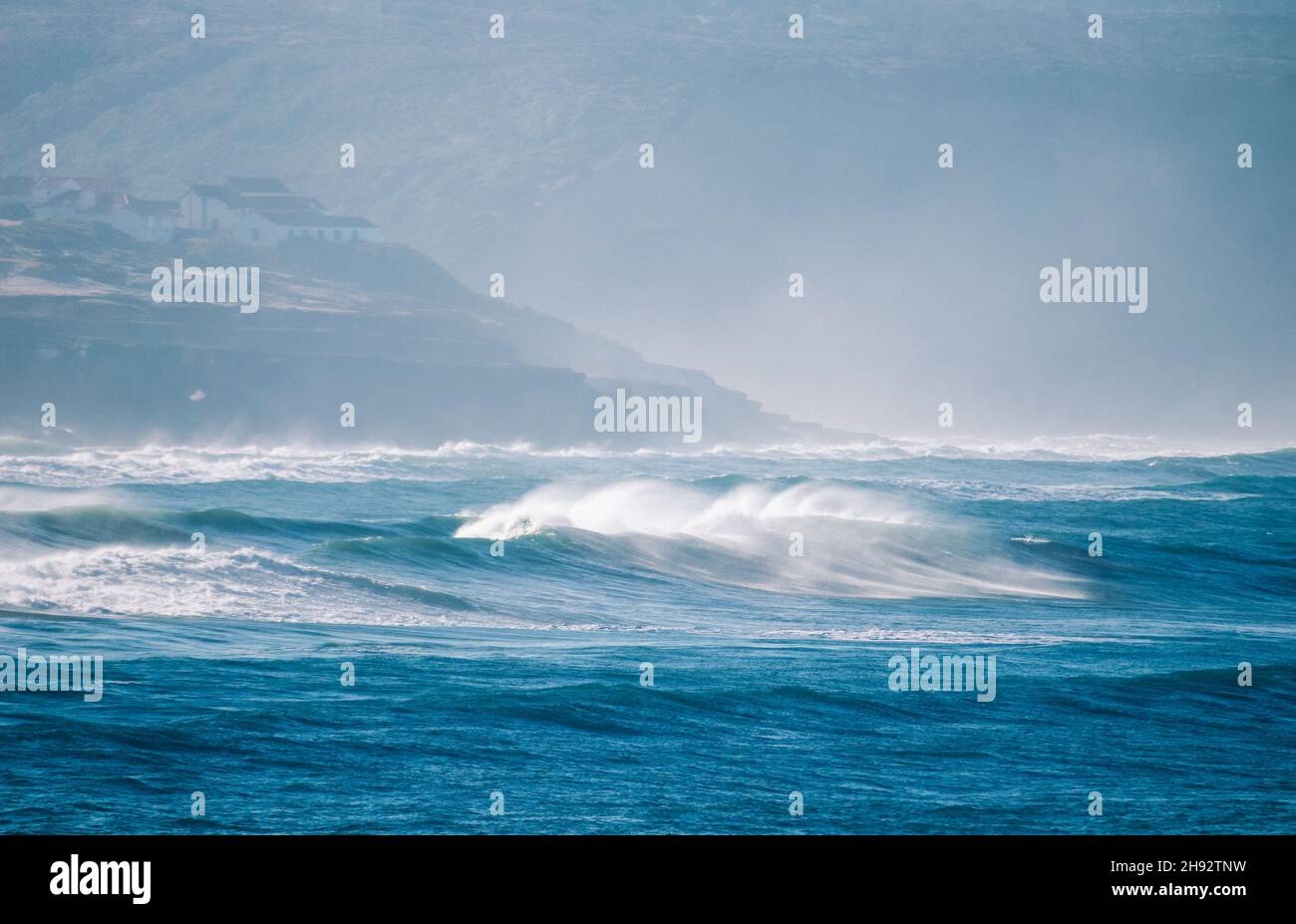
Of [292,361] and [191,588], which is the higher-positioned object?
[292,361]

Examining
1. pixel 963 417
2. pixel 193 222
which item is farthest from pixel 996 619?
pixel 963 417

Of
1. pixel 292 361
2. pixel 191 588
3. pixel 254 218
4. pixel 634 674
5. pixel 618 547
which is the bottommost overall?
pixel 634 674

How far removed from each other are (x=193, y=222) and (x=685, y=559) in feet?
260

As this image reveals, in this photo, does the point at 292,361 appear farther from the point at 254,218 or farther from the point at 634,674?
the point at 634,674

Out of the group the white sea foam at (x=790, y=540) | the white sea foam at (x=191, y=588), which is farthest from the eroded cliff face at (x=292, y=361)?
the white sea foam at (x=191, y=588)

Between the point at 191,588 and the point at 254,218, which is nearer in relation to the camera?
the point at 191,588

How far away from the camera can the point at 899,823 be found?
11180 mm

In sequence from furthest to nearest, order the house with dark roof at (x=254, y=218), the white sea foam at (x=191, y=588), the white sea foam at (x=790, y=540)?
1. the house with dark roof at (x=254, y=218)
2. the white sea foam at (x=790, y=540)
3. the white sea foam at (x=191, y=588)

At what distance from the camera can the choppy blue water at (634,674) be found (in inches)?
451

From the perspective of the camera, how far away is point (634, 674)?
16203 millimetres

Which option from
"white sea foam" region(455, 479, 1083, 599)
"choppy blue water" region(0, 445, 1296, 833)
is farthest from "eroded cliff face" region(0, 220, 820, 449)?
"choppy blue water" region(0, 445, 1296, 833)

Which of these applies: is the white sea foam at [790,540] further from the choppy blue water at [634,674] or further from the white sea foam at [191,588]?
the white sea foam at [191,588]

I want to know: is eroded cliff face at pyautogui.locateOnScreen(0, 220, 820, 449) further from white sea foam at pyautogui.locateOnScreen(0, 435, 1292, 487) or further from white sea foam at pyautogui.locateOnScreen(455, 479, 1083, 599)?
white sea foam at pyautogui.locateOnScreen(455, 479, 1083, 599)

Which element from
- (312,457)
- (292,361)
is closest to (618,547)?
(312,457)
